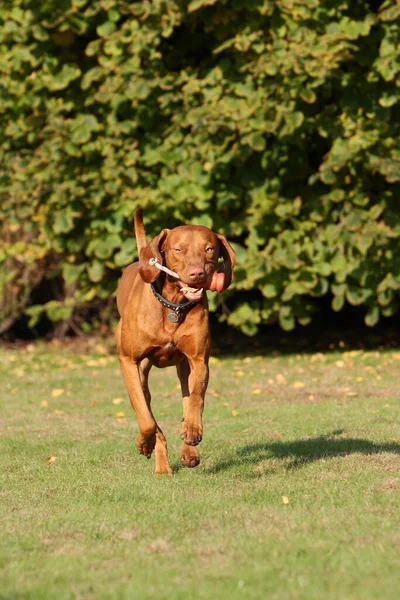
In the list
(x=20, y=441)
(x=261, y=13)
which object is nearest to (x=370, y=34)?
(x=261, y=13)

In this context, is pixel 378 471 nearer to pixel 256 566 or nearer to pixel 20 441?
pixel 256 566

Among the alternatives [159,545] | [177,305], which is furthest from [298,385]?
[159,545]

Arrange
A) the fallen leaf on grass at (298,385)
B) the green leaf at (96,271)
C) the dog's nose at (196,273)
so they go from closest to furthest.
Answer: the dog's nose at (196,273) → the fallen leaf on grass at (298,385) → the green leaf at (96,271)

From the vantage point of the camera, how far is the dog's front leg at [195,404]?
237 inches

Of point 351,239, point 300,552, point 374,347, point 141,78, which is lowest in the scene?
point 374,347

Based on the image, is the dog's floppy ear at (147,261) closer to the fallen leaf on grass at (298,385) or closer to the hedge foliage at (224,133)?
the fallen leaf on grass at (298,385)

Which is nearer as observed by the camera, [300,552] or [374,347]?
[300,552]

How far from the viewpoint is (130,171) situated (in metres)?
12.5

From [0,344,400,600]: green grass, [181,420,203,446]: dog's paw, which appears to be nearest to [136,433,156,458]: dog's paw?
[0,344,400,600]: green grass

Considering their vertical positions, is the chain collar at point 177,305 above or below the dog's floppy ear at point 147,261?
below

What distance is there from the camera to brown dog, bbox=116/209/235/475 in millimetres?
6133

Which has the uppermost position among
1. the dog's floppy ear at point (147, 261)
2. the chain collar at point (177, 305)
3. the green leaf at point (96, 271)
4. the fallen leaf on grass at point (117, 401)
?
the dog's floppy ear at point (147, 261)

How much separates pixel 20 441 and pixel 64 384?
3637mm

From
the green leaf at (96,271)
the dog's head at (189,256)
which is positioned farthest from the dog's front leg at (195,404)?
the green leaf at (96,271)
